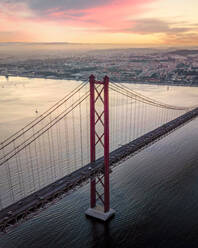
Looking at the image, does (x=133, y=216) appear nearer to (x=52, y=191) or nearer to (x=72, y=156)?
(x=52, y=191)

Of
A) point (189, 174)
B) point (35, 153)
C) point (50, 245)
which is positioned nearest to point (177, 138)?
point (189, 174)

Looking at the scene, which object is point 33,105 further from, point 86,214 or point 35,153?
point 86,214

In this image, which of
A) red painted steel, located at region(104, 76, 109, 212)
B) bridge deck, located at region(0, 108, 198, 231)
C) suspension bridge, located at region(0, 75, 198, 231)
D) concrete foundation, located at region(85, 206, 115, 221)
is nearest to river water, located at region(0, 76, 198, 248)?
concrete foundation, located at region(85, 206, 115, 221)

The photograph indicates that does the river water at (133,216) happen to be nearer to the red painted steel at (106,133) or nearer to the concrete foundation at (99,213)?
the concrete foundation at (99,213)

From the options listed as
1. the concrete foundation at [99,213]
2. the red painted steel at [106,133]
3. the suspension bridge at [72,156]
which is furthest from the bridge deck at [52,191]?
the concrete foundation at [99,213]

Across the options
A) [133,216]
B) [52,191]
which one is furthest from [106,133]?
[133,216]

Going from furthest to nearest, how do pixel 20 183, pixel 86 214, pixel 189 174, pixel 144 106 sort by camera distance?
pixel 144 106 → pixel 189 174 → pixel 20 183 → pixel 86 214
